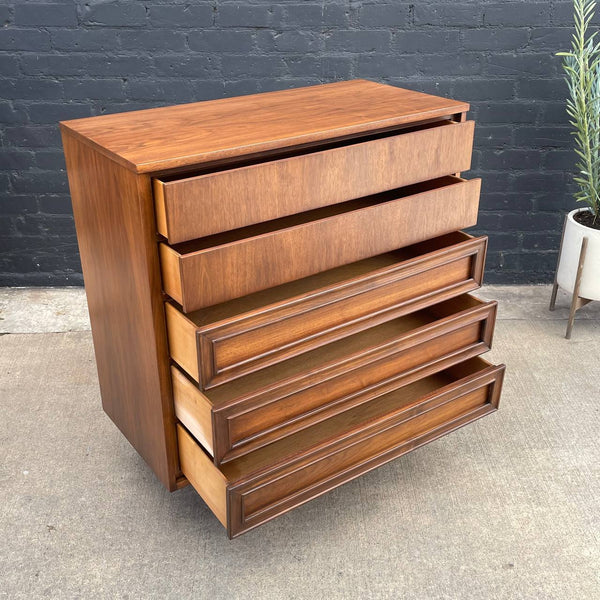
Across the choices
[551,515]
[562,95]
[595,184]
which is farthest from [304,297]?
[562,95]

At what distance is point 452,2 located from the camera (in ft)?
7.73

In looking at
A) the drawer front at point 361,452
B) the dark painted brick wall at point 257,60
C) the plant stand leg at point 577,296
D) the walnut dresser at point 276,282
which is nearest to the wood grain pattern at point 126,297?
the walnut dresser at point 276,282

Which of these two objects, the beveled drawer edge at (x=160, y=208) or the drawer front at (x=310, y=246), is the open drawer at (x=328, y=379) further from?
the beveled drawer edge at (x=160, y=208)

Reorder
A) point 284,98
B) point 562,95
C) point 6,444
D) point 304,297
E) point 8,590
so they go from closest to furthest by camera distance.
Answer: point 304,297
point 8,590
point 284,98
point 6,444
point 562,95

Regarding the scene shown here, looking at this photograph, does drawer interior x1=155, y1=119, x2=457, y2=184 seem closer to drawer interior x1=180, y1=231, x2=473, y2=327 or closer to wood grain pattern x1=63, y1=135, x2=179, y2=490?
wood grain pattern x1=63, y1=135, x2=179, y2=490

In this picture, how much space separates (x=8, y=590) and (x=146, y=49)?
5.57ft

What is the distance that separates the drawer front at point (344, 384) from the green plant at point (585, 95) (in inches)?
36.8

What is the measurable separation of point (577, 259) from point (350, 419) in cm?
115

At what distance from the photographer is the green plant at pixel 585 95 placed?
2.21 m

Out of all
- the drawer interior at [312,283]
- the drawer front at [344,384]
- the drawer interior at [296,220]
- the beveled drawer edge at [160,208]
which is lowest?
the drawer front at [344,384]

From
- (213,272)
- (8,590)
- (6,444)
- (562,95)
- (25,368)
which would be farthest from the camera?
(562,95)

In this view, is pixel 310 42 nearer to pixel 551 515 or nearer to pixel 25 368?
pixel 25 368

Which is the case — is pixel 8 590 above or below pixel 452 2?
below

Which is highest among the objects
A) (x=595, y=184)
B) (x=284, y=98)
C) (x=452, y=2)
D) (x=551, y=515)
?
(x=452, y=2)
